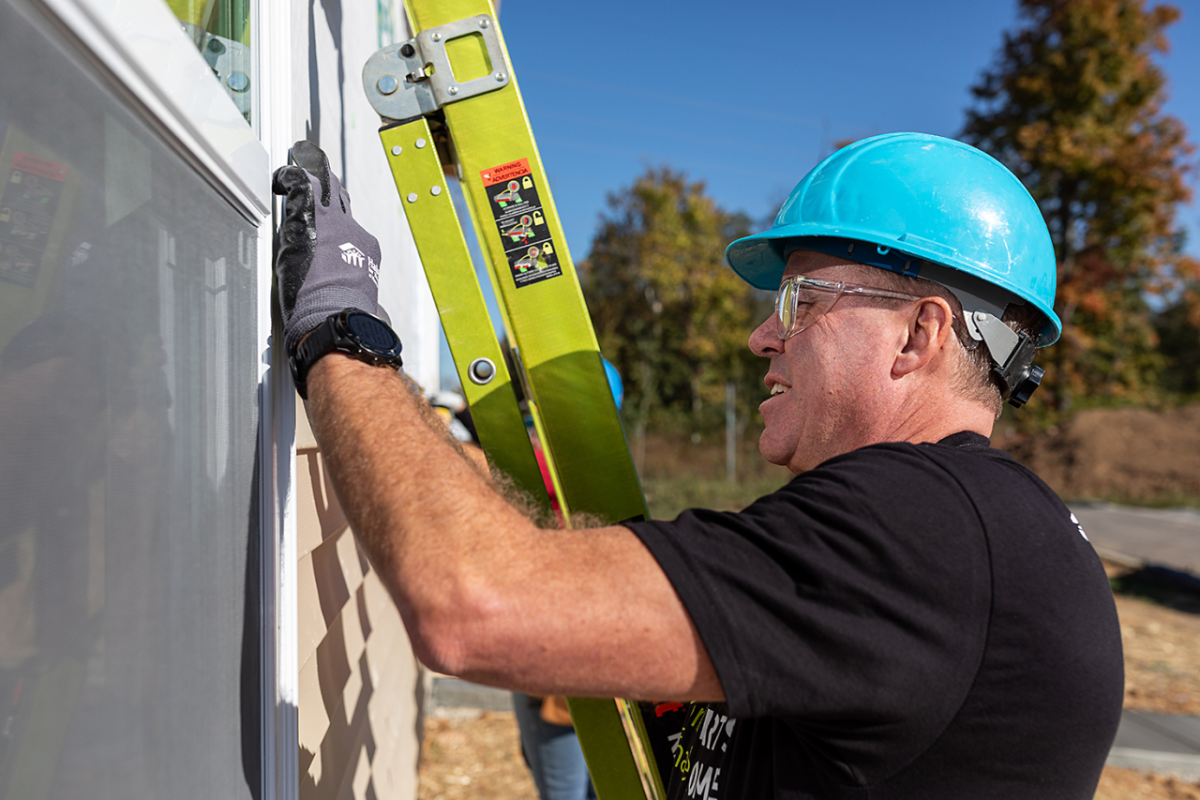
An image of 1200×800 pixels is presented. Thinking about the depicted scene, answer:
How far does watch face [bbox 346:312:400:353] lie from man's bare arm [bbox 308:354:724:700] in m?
0.20

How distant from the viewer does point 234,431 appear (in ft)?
3.96

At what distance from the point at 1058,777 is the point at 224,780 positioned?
1281 millimetres

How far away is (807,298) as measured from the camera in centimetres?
155

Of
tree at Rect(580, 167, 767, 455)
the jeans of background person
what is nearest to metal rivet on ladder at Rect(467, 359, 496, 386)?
the jeans of background person

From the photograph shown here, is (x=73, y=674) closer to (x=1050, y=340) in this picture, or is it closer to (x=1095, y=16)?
(x=1050, y=340)

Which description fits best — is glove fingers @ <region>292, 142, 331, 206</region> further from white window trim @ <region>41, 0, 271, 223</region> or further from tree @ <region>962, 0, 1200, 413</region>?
tree @ <region>962, 0, 1200, 413</region>

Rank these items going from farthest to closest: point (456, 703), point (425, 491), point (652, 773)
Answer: point (456, 703) → point (652, 773) → point (425, 491)

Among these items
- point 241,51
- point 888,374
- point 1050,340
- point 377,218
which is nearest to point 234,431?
point 241,51

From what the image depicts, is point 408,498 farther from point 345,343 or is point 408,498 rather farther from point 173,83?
point 173,83

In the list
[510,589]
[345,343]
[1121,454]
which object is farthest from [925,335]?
[1121,454]

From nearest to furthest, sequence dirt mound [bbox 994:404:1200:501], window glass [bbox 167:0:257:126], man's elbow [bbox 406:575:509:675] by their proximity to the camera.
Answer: man's elbow [bbox 406:575:509:675]
window glass [bbox 167:0:257:126]
dirt mound [bbox 994:404:1200:501]

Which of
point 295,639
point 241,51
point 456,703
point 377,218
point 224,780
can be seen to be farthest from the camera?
point 456,703

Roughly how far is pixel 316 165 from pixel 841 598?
1220 mm

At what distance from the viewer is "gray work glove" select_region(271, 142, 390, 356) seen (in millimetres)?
1277
